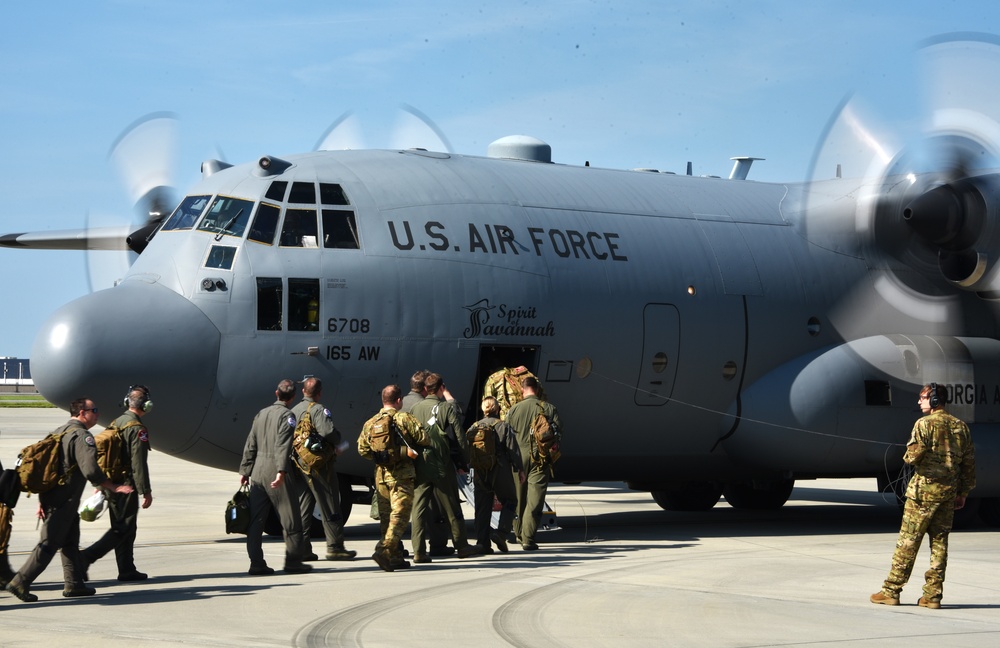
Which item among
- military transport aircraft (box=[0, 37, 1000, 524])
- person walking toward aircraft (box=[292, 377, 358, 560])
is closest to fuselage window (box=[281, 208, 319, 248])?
military transport aircraft (box=[0, 37, 1000, 524])

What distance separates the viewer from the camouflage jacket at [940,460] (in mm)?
10008

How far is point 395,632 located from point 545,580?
9.50ft

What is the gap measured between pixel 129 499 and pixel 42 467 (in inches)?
48.5

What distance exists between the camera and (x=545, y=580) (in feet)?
36.9

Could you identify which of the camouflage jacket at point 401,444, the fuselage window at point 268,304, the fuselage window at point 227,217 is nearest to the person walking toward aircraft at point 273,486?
the camouflage jacket at point 401,444

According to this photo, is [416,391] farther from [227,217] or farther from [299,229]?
[227,217]

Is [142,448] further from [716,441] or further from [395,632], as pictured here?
[716,441]

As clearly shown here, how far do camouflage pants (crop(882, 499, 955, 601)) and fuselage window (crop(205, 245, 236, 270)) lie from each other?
24.5 feet

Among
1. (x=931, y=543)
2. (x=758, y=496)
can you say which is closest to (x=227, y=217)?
(x=931, y=543)

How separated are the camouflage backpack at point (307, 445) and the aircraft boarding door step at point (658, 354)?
4.78 metres

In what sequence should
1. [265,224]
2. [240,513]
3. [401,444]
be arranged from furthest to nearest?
[265,224]
[401,444]
[240,513]

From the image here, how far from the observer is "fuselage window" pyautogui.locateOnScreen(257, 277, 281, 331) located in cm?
1353

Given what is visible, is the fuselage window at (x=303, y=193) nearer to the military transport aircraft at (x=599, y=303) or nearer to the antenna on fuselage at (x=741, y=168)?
the military transport aircraft at (x=599, y=303)

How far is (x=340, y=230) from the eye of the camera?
14078mm
